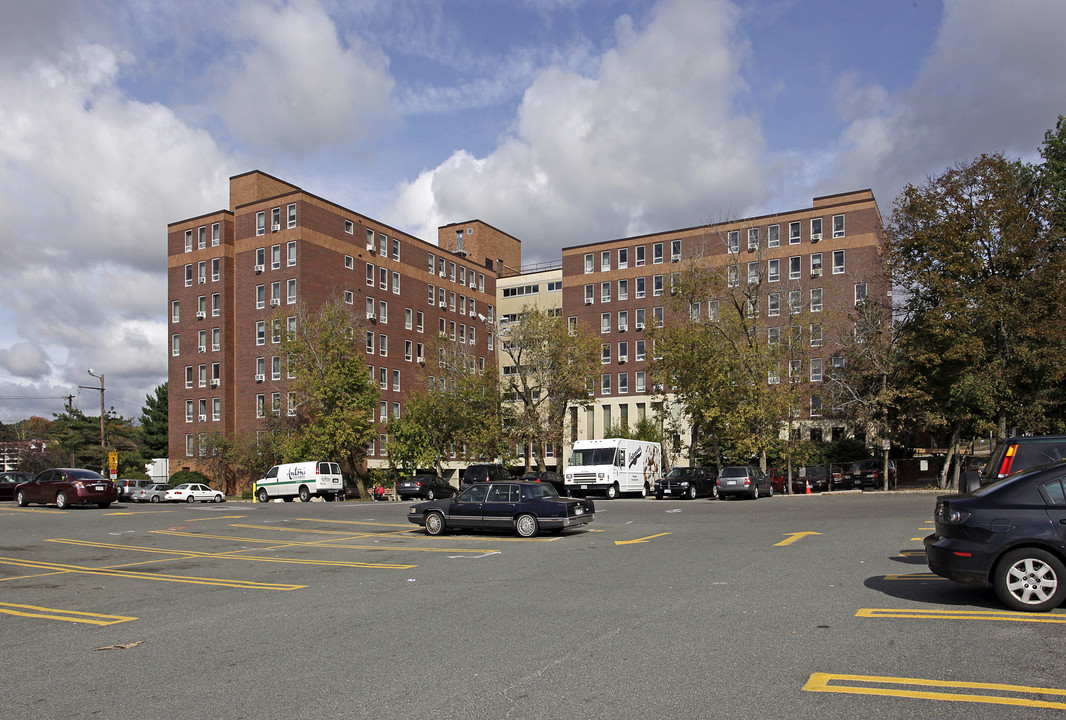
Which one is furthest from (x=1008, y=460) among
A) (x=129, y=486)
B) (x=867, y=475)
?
(x=129, y=486)

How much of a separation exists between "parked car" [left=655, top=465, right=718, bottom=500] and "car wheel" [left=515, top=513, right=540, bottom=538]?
75.8ft

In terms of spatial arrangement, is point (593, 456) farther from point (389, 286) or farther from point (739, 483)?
point (389, 286)

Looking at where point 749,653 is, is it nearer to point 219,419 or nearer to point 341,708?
point 341,708

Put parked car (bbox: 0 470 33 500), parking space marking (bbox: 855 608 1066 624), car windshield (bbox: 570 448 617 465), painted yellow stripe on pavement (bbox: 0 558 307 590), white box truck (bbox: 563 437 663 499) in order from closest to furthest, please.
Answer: parking space marking (bbox: 855 608 1066 624)
painted yellow stripe on pavement (bbox: 0 558 307 590)
parked car (bbox: 0 470 33 500)
white box truck (bbox: 563 437 663 499)
car windshield (bbox: 570 448 617 465)

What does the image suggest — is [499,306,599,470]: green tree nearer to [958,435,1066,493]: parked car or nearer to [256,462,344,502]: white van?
[256,462,344,502]: white van

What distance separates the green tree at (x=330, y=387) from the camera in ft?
180

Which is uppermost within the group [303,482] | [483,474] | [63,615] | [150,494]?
[63,615]

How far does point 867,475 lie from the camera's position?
49.7 metres

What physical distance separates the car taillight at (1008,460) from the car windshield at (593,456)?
106 ft

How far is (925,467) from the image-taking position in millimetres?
47906

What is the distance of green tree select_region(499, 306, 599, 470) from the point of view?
57.0m

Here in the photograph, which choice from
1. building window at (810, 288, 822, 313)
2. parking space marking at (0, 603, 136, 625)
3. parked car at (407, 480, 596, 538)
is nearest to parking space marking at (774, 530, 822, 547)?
parked car at (407, 480, 596, 538)

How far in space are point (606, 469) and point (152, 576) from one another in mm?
31169

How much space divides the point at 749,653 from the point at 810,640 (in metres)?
0.84
